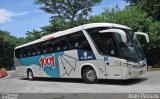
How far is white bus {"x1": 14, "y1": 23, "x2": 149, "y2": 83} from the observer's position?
16.1m

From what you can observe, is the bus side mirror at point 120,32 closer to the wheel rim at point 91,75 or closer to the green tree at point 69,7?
the wheel rim at point 91,75

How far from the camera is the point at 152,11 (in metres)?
37.8

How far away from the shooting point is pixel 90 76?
1783cm

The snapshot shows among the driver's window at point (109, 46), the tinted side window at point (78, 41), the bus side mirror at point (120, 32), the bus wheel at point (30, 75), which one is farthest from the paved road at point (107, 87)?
the bus wheel at point (30, 75)

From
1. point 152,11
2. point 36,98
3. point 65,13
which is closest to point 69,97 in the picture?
point 36,98

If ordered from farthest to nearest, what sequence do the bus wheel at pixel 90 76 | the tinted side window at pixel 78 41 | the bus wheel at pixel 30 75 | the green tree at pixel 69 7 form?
the green tree at pixel 69 7, the bus wheel at pixel 30 75, the tinted side window at pixel 78 41, the bus wheel at pixel 90 76

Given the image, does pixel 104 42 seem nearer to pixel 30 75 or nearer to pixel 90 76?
pixel 90 76

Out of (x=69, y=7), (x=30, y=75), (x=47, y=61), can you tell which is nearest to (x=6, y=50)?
(x=69, y=7)

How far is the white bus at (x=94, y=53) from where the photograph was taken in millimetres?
16078

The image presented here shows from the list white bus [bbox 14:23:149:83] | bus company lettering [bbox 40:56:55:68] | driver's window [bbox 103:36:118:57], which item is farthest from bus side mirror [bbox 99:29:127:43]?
bus company lettering [bbox 40:56:55:68]

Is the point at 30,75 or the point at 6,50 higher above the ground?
Result: the point at 6,50

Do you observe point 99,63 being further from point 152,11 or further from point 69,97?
point 152,11

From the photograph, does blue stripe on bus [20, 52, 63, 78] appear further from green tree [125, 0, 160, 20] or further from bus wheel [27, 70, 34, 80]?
green tree [125, 0, 160, 20]

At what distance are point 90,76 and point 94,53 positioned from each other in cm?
134
